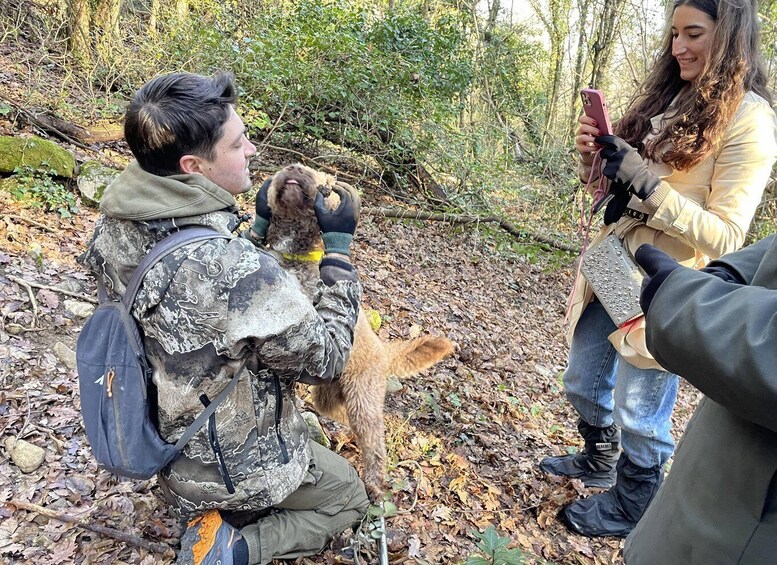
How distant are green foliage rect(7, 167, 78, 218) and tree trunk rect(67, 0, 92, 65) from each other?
3186 mm

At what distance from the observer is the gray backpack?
6.49 ft

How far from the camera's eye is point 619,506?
3.26m

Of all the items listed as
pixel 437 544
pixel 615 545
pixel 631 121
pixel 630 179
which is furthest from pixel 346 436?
pixel 631 121

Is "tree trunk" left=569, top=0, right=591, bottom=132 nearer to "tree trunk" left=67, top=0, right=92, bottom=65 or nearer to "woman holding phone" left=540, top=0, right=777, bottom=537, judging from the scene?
"tree trunk" left=67, top=0, right=92, bottom=65

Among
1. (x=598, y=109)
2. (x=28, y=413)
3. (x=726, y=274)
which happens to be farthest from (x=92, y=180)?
(x=726, y=274)

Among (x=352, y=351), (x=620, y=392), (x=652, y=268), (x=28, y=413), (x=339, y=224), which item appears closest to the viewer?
(x=652, y=268)

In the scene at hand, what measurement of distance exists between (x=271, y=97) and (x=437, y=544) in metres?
7.70

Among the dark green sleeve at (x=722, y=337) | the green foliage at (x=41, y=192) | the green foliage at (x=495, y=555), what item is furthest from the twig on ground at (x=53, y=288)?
the dark green sleeve at (x=722, y=337)

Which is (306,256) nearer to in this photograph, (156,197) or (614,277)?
(156,197)

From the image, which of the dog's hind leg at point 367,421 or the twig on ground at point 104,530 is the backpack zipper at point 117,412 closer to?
the twig on ground at point 104,530

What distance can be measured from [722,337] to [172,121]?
1.98 m

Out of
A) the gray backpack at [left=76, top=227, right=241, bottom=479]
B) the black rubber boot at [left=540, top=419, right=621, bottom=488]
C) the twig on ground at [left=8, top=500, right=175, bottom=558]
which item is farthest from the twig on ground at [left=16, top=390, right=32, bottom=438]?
the black rubber boot at [left=540, top=419, right=621, bottom=488]

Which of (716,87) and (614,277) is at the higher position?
(716,87)

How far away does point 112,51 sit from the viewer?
7.94 meters
